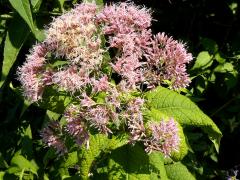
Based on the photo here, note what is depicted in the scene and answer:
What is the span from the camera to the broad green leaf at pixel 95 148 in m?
1.71

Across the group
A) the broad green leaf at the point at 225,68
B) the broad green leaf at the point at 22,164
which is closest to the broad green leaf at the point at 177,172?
the broad green leaf at the point at 22,164

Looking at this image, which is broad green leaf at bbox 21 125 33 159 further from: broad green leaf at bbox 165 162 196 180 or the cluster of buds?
broad green leaf at bbox 165 162 196 180

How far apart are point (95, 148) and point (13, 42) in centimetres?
64

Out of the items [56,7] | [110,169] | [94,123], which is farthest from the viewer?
[56,7]

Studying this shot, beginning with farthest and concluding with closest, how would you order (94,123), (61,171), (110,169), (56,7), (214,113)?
(214,113)
(56,7)
(61,171)
(110,169)
(94,123)

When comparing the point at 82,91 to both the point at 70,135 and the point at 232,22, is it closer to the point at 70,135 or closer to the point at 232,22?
the point at 70,135

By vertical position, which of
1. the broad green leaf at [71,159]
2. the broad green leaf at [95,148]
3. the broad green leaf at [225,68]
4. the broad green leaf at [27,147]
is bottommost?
the broad green leaf at [27,147]

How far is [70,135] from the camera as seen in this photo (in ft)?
6.04

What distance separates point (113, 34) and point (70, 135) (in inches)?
16.3

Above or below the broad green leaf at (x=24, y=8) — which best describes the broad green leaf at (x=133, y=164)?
below

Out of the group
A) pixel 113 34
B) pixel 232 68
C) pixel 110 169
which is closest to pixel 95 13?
pixel 113 34

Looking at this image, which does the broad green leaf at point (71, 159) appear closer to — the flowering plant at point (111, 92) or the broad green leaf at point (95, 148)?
the flowering plant at point (111, 92)

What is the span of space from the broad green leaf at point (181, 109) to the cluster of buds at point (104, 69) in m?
0.05

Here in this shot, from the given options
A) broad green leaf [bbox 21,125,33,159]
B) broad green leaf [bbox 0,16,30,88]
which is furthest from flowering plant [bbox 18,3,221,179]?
broad green leaf [bbox 21,125,33,159]
